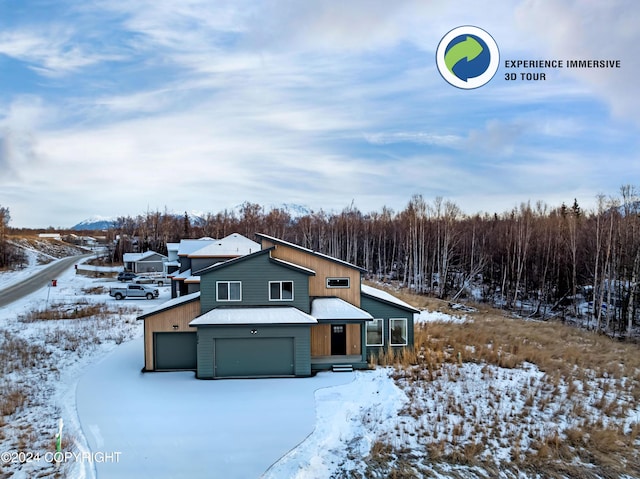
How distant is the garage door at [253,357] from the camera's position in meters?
16.6

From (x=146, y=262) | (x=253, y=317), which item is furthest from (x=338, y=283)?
(x=146, y=262)

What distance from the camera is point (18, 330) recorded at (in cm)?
2342

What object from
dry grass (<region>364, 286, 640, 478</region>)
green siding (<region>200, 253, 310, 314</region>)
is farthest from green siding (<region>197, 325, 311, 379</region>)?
dry grass (<region>364, 286, 640, 478</region>)

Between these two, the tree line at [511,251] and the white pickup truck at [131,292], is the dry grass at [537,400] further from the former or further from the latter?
the white pickup truck at [131,292]

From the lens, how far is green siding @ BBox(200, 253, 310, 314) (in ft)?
58.1

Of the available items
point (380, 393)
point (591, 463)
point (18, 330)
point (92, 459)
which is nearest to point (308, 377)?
point (380, 393)

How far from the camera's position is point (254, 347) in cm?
1669

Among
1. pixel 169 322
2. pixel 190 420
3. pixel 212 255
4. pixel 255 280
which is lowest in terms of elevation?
pixel 190 420

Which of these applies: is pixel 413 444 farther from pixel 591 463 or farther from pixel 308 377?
pixel 308 377

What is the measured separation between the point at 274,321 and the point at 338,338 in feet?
12.4

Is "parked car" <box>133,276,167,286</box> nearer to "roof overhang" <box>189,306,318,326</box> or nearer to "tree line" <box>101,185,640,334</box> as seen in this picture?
"tree line" <box>101,185,640,334</box>

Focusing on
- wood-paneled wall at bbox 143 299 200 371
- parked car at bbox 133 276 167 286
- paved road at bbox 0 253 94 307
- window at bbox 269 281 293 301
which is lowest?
paved road at bbox 0 253 94 307

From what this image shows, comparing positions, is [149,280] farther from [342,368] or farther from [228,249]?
[342,368]

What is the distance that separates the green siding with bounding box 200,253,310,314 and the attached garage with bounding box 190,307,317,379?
44.7 inches
